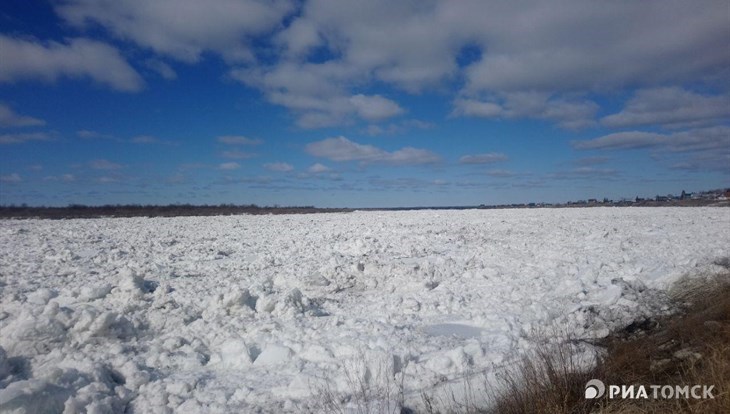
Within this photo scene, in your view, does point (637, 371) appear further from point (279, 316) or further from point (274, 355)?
point (279, 316)

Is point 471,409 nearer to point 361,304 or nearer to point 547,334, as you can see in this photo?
point 547,334

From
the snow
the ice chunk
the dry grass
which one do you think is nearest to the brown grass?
the snow

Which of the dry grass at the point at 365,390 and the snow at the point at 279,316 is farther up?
the snow at the point at 279,316

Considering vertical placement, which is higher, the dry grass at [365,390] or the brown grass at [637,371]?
the brown grass at [637,371]

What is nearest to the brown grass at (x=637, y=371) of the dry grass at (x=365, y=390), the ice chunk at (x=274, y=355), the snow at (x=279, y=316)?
A: the snow at (x=279, y=316)

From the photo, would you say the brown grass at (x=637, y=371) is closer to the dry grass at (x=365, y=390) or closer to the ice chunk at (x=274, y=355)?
the dry grass at (x=365, y=390)

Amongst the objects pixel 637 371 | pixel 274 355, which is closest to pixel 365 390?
pixel 274 355

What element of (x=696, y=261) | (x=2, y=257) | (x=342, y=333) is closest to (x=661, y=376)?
(x=342, y=333)

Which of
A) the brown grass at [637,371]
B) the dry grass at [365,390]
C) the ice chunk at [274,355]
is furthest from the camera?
the ice chunk at [274,355]

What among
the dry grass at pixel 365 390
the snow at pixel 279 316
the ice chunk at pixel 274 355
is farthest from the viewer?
the ice chunk at pixel 274 355

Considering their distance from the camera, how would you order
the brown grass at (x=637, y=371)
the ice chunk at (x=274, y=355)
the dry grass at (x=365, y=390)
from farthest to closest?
the ice chunk at (x=274, y=355) → the dry grass at (x=365, y=390) → the brown grass at (x=637, y=371)

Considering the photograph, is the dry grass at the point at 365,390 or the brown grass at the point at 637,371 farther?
the dry grass at the point at 365,390

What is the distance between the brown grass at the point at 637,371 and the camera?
4.03 meters

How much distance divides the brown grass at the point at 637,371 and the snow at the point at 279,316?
0.75 meters
